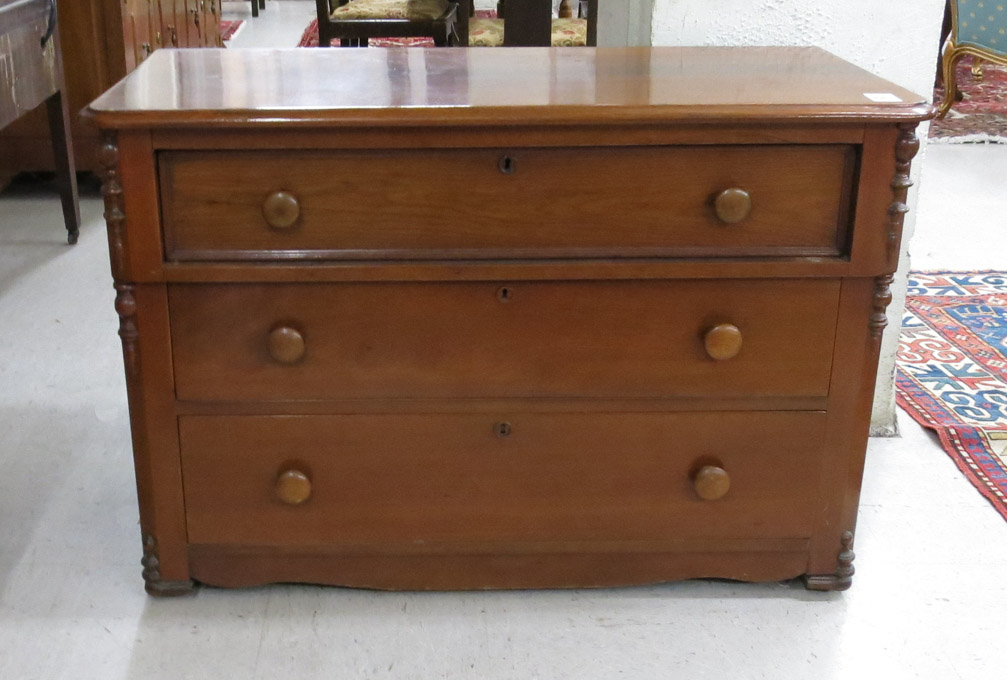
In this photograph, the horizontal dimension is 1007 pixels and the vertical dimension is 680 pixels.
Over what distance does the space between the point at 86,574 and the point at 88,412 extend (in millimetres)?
587

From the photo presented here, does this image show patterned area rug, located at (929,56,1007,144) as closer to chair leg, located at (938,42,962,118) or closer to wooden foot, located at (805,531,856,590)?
chair leg, located at (938,42,962,118)

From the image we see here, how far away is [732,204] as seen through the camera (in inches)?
57.6

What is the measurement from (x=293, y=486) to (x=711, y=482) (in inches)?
24.4

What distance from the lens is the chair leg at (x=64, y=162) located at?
10.5 feet

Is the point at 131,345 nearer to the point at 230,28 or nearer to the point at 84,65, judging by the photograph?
the point at 84,65

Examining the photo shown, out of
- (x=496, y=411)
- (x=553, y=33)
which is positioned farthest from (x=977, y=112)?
(x=496, y=411)

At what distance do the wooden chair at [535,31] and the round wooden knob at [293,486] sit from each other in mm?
1459

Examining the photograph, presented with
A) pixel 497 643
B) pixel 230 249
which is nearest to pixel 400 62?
pixel 230 249

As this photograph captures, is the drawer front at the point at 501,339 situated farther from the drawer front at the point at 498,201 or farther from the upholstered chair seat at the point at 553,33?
the upholstered chair seat at the point at 553,33

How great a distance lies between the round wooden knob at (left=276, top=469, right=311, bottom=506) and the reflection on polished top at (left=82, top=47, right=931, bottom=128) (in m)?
0.51

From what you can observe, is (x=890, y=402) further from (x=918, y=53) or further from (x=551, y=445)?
(x=551, y=445)

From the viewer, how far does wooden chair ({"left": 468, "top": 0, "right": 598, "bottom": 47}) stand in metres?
2.68

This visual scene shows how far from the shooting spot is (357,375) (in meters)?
1.55

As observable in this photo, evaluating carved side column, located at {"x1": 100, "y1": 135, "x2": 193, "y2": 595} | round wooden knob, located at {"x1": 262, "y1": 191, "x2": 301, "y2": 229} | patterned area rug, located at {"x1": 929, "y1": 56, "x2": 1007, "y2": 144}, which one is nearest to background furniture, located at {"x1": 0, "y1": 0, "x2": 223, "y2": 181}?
carved side column, located at {"x1": 100, "y1": 135, "x2": 193, "y2": 595}
